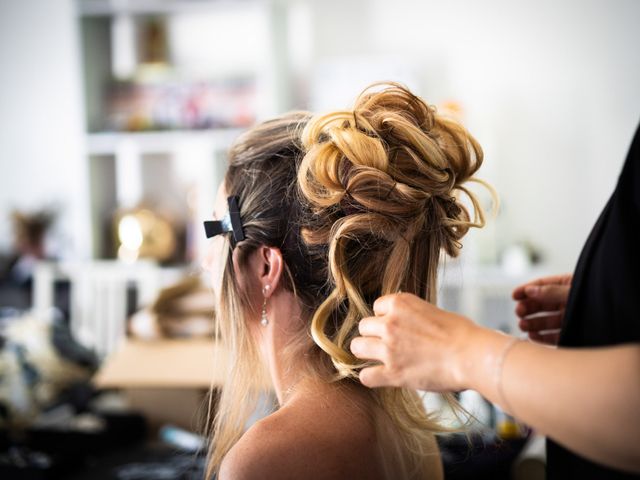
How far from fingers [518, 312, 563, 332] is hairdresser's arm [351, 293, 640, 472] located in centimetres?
42

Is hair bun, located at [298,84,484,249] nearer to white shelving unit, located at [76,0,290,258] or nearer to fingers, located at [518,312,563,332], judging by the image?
fingers, located at [518,312,563,332]

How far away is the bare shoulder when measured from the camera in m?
0.82

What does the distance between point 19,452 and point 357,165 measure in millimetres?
1513

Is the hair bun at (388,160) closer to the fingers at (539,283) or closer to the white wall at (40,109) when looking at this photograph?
the fingers at (539,283)

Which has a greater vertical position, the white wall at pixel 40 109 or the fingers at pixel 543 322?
the white wall at pixel 40 109

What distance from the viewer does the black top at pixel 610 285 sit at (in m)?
0.64

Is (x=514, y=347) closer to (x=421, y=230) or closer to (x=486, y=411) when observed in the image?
(x=421, y=230)

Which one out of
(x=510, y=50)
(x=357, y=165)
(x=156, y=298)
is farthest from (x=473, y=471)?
(x=510, y=50)

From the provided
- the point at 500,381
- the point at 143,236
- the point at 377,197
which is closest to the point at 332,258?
the point at 377,197

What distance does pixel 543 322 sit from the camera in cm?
106

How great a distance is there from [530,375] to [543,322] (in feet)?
1.65

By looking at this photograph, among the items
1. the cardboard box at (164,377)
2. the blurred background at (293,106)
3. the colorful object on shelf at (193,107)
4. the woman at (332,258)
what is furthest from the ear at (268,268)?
the colorful object on shelf at (193,107)

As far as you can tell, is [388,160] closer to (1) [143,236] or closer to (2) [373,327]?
(2) [373,327]

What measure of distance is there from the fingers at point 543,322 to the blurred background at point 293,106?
7.24ft
